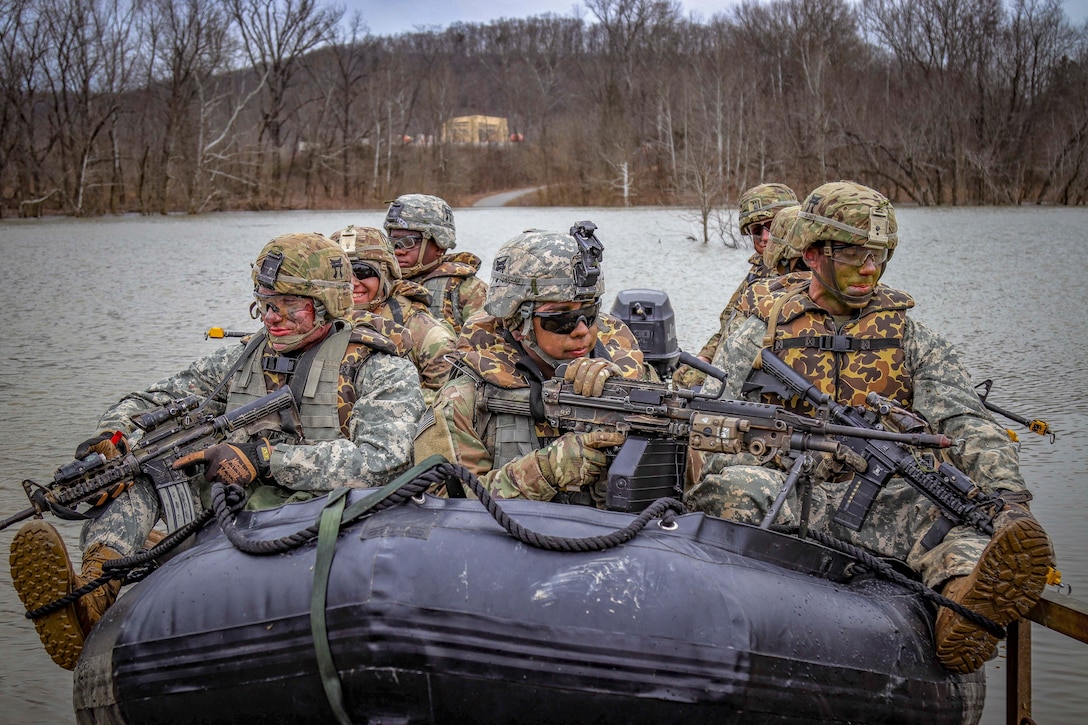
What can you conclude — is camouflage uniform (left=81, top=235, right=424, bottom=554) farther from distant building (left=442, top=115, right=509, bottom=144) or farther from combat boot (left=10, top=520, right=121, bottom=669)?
distant building (left=442, top=115, right=509, bottom=144)

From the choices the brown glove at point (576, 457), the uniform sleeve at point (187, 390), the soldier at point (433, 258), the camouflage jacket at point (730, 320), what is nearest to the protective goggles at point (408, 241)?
the soldier at point (433, 258)

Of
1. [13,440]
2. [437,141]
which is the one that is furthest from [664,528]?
[437,141]

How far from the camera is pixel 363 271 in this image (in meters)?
5.75

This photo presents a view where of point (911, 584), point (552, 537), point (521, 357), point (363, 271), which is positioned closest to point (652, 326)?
point (363, 271)

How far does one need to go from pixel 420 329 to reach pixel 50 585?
3.05 metres

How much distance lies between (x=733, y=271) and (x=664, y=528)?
1509 centimetres

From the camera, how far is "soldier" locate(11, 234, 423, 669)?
12.0 ft

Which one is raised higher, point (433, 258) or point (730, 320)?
point (433, 258)

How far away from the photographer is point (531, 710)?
2.43m

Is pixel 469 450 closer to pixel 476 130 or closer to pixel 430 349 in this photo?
pixel 430 349

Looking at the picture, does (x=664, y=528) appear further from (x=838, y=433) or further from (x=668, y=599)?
(x=838, y=433)

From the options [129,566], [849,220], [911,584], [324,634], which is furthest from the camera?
[849,220]

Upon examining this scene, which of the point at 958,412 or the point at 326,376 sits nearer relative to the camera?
the point at 958,412

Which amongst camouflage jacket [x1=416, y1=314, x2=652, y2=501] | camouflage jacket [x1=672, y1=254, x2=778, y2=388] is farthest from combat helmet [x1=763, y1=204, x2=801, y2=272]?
camouflage jacket [x1=416, y1=314, x2=652, y2=501]
